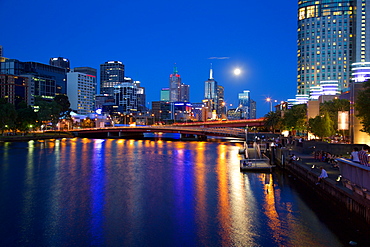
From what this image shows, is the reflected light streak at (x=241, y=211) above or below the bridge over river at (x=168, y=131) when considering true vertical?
below

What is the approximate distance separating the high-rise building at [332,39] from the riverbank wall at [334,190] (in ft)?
403

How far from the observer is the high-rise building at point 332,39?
13762 cm

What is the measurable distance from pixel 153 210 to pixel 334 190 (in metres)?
12.2

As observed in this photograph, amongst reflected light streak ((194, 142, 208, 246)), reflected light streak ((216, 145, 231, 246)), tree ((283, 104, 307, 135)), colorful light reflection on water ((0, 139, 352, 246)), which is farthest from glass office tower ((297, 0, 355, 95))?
colorful light reflection on water ((0, 139, 352, 246))

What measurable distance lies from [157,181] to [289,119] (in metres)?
46.4

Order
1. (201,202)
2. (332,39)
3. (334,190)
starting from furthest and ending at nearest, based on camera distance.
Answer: (332,39)
(201,202)
(334,190)

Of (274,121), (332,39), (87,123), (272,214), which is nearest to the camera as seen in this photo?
(272,214)

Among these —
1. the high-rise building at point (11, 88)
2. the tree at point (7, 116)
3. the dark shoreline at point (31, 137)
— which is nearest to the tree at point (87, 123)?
the high-rise building at point (11, 88)

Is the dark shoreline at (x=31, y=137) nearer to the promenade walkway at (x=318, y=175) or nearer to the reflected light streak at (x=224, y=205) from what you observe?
the reflected light streak at (x=224, y=205)

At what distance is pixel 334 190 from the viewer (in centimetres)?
2112

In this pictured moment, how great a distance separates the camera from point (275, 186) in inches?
1201

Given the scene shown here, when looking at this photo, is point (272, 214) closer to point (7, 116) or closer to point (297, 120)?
point (297, 120)

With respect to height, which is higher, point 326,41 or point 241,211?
point 326,41

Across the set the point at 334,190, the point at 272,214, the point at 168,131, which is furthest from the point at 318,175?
the point at 168,131
